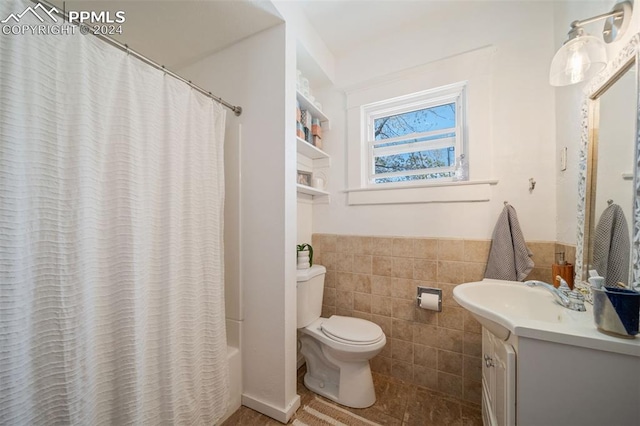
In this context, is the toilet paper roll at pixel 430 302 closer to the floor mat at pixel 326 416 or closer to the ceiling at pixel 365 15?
the floor mat at pixel 326 416

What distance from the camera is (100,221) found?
0.82m

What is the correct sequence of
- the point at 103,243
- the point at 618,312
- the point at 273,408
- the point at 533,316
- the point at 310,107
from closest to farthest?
the point at 618,312 < the point at 103,243 < the point at 533,316 < the point at 273,408 < the point at 310,107

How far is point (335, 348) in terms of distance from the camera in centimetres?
135

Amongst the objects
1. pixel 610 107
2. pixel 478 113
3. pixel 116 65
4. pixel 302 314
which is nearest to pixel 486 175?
pixel 478 113

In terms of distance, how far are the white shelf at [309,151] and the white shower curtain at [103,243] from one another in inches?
24.0

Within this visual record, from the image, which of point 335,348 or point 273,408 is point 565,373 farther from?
point 273,408

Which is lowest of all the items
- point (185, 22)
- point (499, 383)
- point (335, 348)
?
point (335, 348)

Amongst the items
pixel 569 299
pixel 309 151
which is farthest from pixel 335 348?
pixel 309 151

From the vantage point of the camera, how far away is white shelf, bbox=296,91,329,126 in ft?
5.10

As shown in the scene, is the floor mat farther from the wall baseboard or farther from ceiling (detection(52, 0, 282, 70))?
ceiling (detection(52, 0, 282, 70))

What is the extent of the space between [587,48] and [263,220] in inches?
62.7

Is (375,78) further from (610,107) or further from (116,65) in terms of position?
(116,65)

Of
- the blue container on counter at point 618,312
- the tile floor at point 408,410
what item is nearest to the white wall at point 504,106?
the blue container on counter at point 618,312

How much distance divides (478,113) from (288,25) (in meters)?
1.29
